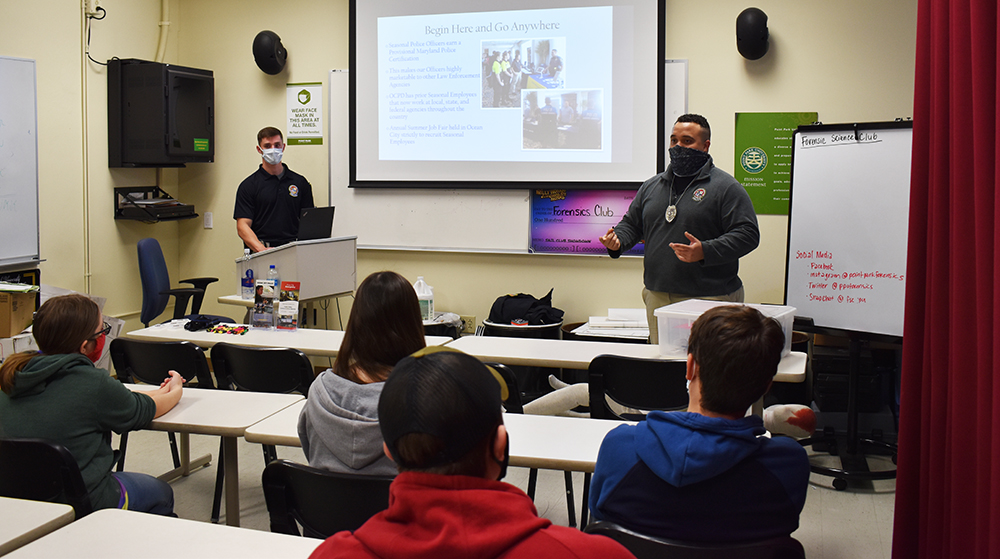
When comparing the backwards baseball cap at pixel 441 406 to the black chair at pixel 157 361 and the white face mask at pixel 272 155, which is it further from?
the white face mask at pixel 272 155

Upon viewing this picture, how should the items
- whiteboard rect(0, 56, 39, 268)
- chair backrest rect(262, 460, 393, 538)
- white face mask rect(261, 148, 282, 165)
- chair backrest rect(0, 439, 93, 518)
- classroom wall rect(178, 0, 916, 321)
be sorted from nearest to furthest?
chair backrest rect(262, 460, 393, 538) → chair backrest rect(0, 439, 93, 518) → whiteboard rect(0, 56, 39, 268) → classroom wall rect(178, 0, 916, 321) → white face mask rect(261, 148, 282, 165)

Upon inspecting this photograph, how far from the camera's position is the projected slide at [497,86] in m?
4.79

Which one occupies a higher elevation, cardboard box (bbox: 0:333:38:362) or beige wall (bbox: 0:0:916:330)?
beige wall (bbox: 0:0:916:330)

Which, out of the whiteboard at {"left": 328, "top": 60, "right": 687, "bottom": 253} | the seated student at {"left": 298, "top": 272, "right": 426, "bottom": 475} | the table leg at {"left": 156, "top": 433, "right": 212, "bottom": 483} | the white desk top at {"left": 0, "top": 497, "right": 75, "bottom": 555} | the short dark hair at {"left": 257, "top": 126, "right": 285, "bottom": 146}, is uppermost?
the short dark hair at {"left": 257, "top": 126, "right": 285, "bottom": 146}

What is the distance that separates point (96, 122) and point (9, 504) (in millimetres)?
4211

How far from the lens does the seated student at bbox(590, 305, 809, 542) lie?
4.45 ft

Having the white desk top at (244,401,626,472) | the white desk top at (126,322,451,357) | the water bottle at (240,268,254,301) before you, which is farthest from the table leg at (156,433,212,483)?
the white desk top at (244,401,626,472)

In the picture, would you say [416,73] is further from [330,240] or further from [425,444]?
[425,444]

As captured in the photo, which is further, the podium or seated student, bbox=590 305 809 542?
the podium

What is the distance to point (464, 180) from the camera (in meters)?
5.09

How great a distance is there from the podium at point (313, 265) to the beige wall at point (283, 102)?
83cm

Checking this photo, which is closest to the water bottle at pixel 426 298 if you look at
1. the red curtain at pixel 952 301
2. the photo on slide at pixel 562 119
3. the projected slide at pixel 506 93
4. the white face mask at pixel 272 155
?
the projected slide at pixel 506 93

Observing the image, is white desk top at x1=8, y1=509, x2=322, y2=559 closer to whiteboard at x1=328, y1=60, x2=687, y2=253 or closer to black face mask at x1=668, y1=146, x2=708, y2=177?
black face mask at x1=668, y1=146, x2=708, y2=177

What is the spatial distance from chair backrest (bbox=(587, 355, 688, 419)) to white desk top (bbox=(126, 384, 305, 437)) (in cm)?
110
